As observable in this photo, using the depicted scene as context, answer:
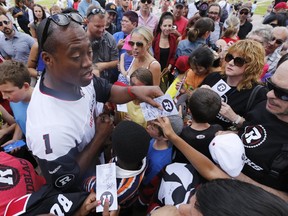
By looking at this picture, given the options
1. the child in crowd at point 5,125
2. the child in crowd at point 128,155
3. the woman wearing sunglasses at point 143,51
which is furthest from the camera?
the woman wearing sunglasses at point 143,51

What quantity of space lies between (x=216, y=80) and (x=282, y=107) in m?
1.09

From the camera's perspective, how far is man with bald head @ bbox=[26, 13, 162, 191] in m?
1.38

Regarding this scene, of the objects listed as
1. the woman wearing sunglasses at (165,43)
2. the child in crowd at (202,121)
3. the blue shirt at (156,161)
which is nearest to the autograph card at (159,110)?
the child in crowd at (202,121)

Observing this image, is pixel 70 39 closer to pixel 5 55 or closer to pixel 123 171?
pixel 123 171

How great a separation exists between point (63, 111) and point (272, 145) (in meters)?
1.50

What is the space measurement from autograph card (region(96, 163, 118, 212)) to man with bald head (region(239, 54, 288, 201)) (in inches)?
39.7

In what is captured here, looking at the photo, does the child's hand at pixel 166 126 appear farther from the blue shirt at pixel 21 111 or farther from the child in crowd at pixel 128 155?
the blue shirt at pixel 21 111

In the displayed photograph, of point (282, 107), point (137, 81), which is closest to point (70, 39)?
point (137, 81)

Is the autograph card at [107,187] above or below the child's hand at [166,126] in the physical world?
below

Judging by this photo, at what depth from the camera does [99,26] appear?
3.47 metres

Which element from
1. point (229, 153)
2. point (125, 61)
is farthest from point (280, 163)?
point (125, 61)

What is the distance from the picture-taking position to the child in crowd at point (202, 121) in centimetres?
187

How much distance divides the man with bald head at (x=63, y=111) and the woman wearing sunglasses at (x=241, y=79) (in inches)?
53.8

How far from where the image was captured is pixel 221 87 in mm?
2502
